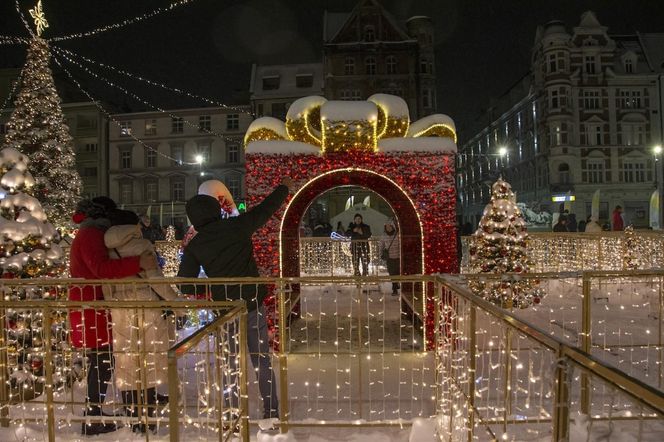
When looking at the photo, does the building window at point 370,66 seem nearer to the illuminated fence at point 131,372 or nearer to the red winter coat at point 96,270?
the illuminated fence at point 131,372

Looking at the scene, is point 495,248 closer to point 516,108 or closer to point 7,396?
point 7,396

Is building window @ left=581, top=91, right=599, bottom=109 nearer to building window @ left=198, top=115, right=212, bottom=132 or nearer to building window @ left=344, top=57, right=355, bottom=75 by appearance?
building window @ left=344, top=57, right=355, bottom=75

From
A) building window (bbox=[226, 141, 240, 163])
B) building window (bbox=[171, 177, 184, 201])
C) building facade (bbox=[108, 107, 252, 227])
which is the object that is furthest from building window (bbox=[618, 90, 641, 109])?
building window (bbox=[171, 177, 184, 201])

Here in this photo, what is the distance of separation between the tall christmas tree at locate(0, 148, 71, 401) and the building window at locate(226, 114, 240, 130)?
44.8m

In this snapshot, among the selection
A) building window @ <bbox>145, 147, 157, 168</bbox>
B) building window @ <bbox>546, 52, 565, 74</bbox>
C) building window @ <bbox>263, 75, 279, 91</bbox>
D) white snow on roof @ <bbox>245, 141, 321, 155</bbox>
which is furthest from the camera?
building window @ <bbox>145, 147, 157, 168</bbox>

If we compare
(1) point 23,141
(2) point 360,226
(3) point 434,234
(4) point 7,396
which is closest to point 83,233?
(4) point 7,396

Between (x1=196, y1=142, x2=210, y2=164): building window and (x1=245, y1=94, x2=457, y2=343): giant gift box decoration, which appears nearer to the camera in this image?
(x1=245, y1=94, x2=457, y2=343): giant gift box decoration

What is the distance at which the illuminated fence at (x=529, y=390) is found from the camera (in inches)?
79.3

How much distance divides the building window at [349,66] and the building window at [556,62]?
15544 mm

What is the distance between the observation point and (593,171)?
146 feet

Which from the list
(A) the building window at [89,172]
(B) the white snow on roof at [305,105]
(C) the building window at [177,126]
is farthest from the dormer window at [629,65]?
(A) the building window at [89,172]

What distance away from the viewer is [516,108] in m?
52.5

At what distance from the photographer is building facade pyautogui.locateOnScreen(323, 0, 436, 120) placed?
143ft

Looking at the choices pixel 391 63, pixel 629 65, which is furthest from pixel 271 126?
pixel 629 65
